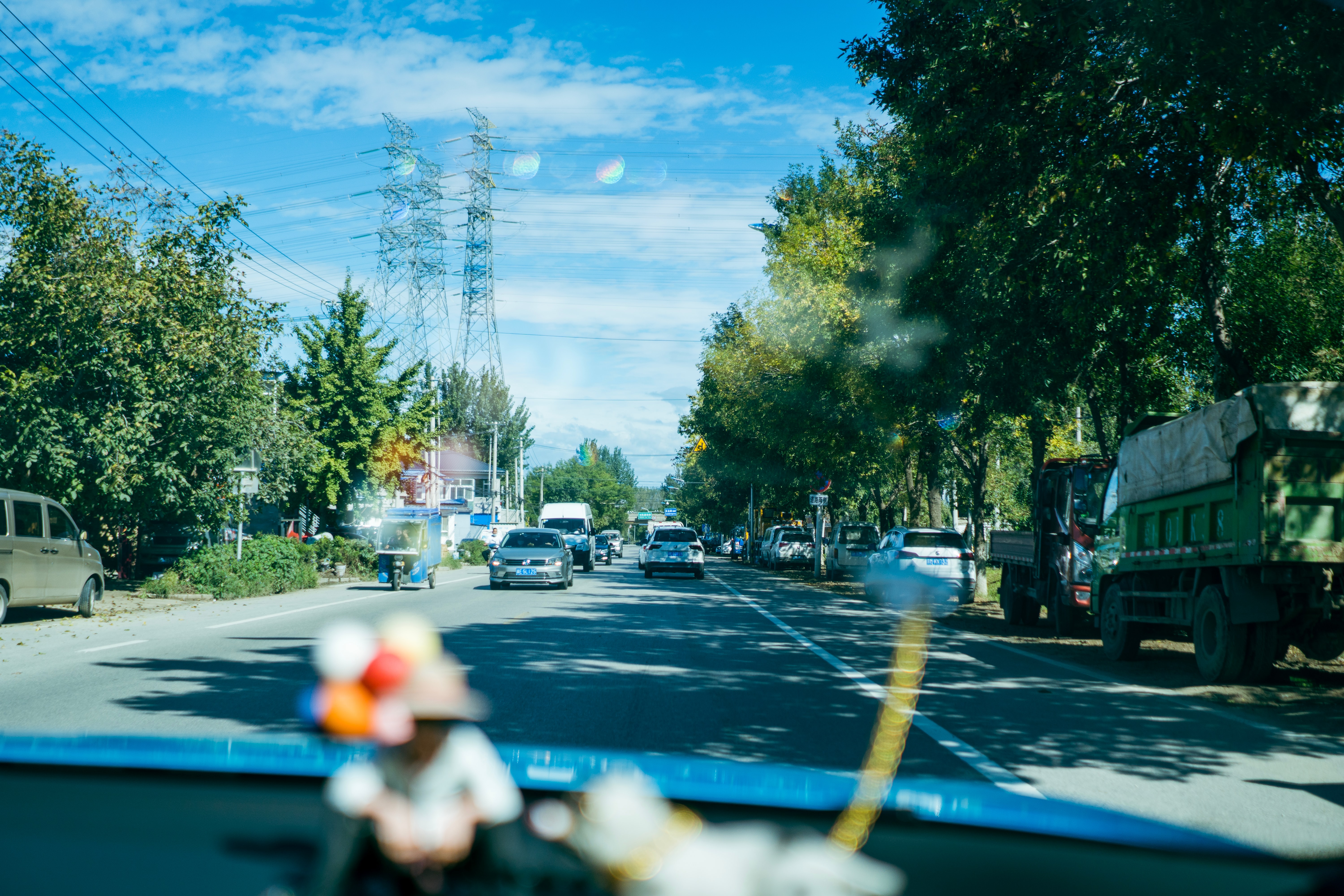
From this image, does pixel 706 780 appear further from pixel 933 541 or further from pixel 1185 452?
pixel 933 541

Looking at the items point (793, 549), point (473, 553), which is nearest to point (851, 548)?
point (793, 549)

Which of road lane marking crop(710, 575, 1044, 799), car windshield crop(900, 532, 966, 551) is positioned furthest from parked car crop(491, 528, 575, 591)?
road lane marking crop(710, 575, 1044, 799)

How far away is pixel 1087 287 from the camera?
13266 millimetres

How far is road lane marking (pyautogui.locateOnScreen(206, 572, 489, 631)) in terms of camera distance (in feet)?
54.3

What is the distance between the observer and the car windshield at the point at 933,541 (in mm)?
22891

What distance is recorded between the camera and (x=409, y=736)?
46.8 inches

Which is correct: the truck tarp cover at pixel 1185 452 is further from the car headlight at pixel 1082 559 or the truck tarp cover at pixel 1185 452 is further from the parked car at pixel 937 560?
the parked car at pixel 937 560

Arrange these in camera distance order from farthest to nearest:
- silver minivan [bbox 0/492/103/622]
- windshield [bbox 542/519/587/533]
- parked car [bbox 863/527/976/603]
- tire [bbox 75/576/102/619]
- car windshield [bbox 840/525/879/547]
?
windshield [bbox 542/519/587/533]
car windshield [bbox 840/525/879/547]
parked car [bbox 863/527/976/603]
tire [bbox 75/576/102/619]
silver minivan [bbox 0/492/103/622]

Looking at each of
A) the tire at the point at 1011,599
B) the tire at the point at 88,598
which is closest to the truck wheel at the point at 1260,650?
the tire at the point at 1011,599

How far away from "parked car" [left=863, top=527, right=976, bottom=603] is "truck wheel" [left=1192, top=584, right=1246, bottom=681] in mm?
10592

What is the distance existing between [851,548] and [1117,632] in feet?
68.2

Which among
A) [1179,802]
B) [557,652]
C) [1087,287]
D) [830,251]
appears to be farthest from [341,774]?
[830,251]

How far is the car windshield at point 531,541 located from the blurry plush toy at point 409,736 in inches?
1061

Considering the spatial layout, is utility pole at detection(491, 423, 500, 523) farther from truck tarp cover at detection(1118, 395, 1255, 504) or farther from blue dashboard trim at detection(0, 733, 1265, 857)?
blue dashboard trim at detection(0, 733, 1265, 857)
